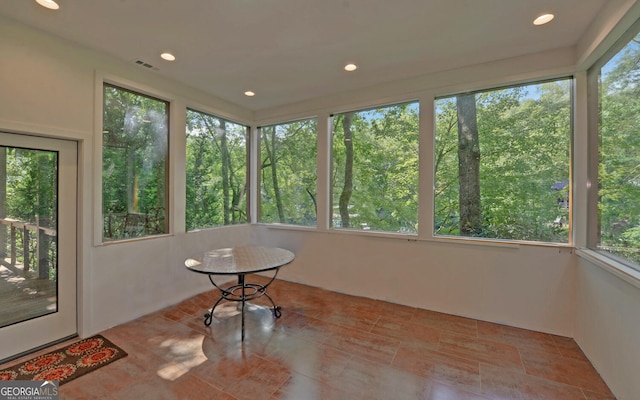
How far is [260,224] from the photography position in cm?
461

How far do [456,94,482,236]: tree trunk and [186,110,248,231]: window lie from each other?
3347 mm

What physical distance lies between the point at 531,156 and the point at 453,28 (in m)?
1.56

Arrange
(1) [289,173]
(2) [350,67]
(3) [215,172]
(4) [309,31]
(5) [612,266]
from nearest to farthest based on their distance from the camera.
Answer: (5) [612,266]
(4) [309,31]
(2) [350,67]
(3) [215,172]
(1) [289,173]

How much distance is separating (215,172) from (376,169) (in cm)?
246

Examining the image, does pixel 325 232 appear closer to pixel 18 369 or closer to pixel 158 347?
pixel 158 347

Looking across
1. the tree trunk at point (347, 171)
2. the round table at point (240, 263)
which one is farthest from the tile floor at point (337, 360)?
the tree trunk at point (347, 171)

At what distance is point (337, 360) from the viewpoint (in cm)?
221

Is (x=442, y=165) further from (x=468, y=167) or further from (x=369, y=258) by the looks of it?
(x=369, y=258)

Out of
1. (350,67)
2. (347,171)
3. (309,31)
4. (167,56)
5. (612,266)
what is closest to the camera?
(612,266)

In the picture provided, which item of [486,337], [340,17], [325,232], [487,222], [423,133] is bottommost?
[486,337]

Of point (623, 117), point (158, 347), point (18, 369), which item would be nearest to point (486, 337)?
point (623, 117)

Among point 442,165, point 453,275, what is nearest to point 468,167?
point 442,165

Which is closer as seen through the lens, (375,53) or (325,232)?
(375,53)

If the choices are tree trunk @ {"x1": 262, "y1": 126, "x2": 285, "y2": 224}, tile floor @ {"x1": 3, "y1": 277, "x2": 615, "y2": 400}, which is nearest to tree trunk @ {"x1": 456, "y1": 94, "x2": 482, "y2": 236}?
tile floor @ {"x1": 3, "y1": 277, "x2": 615, "y2": 400}
